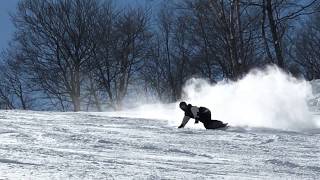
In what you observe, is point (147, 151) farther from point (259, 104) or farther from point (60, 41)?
point (60, 41)

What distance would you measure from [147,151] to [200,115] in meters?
3.53

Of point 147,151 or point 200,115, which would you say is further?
point 200,115

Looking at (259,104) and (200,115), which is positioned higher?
(259,104)

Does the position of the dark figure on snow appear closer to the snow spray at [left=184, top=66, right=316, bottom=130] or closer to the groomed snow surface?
the groomed snow surface

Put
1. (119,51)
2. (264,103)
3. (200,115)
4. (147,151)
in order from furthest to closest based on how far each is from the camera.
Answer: (119,51), (264,103), (200,115), (147,151)

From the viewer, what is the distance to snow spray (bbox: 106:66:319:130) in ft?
47.7

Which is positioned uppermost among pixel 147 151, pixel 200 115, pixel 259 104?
pixel 259 104

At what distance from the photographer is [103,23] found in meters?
46.6

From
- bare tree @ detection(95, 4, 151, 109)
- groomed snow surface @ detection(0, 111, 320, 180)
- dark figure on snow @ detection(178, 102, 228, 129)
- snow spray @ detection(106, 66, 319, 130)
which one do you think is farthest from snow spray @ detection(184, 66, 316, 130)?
bare tree @ detection(95, 4, 151, 109)

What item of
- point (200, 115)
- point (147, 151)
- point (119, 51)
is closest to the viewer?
point (147, 151)

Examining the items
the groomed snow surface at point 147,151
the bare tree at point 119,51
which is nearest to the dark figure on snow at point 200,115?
the groomed snow surface at point 147,151

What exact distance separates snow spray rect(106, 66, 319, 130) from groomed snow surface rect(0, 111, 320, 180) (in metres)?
1.09

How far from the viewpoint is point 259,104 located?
15.3 meters

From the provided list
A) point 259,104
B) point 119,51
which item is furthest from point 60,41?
point 259,104
